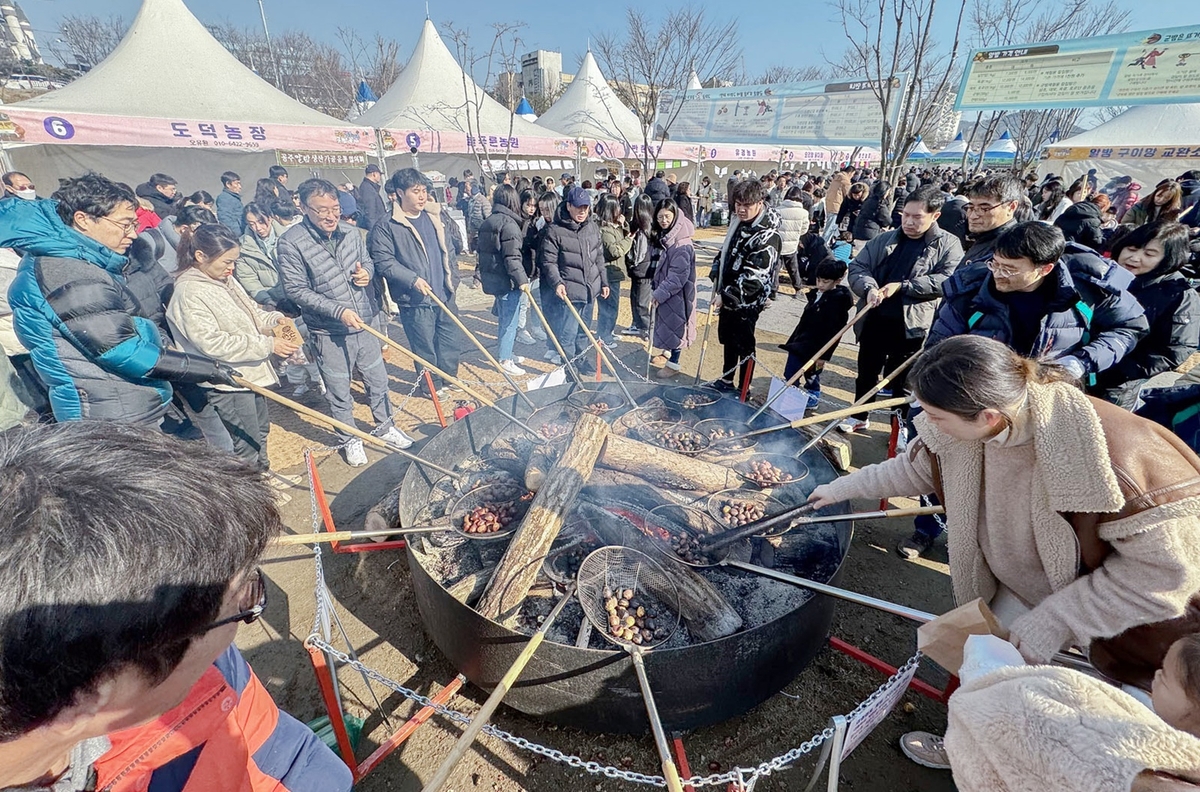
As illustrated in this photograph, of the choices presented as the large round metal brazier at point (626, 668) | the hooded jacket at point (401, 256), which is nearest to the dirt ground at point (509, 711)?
the large round metal brazier at point (626, 668)

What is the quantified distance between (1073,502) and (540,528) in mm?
2669

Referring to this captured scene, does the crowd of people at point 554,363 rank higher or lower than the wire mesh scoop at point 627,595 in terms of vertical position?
higher

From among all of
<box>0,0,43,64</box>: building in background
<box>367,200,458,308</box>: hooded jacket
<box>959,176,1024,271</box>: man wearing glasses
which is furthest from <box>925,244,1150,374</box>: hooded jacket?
<box>0,0,43,64</box>: building in background

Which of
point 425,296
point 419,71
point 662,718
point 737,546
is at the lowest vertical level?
point 662,718

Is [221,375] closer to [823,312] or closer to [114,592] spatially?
[114,592]

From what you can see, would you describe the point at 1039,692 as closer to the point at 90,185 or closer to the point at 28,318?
the point at 28,318

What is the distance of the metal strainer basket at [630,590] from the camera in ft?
9.49

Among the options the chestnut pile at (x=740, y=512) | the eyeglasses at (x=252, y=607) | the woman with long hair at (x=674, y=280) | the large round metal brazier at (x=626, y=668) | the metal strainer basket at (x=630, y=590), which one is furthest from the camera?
the woman with long hair at (x=674, y=280)

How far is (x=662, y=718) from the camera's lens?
2686mm

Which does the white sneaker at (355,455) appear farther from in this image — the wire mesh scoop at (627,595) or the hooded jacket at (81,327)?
the wire mesh scoop at (627,595)

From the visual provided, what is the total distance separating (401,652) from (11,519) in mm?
3009

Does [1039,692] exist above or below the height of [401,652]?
above

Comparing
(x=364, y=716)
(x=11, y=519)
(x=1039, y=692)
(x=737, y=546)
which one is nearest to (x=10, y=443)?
(x=11, y=519)

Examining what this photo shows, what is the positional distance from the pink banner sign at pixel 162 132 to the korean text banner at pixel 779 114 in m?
11.0
